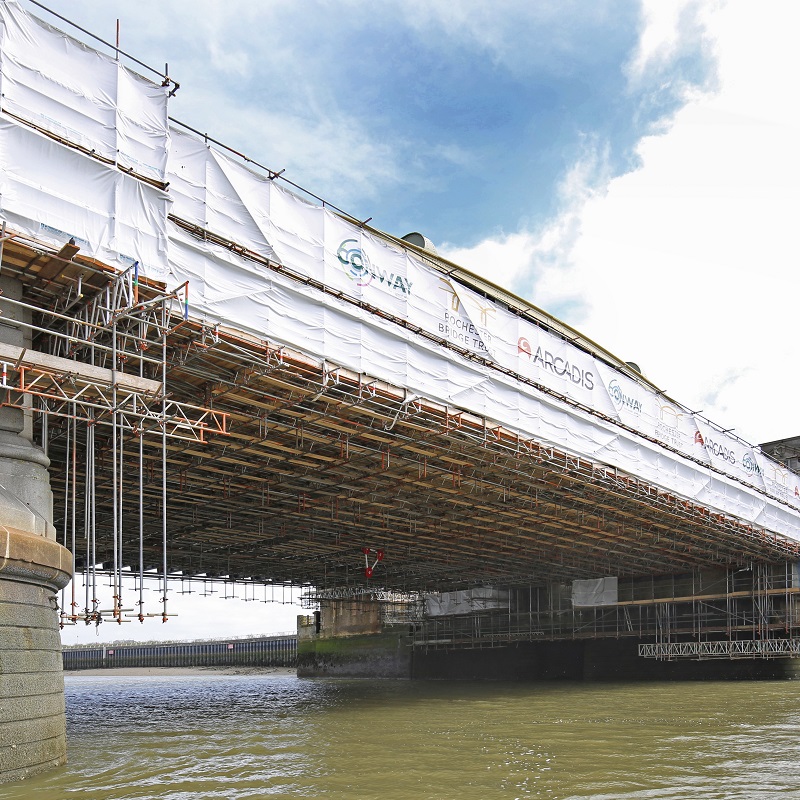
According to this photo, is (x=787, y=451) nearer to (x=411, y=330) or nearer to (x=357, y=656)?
(x=357, y=656)

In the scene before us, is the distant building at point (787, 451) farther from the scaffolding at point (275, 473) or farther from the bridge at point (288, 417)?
the scaffolding at point (275, 473)

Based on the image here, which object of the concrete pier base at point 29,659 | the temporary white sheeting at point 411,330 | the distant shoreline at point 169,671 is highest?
the temporary white sheeting at point 411,330

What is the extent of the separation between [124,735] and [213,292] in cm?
1162

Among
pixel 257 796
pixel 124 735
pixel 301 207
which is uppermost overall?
pixel 301 207

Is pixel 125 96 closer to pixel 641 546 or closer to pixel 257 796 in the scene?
pixel 257 796

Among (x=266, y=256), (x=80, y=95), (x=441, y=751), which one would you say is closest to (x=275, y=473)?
Answer: (x=266, y=256)

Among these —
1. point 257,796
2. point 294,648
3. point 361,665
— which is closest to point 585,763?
point 257,796

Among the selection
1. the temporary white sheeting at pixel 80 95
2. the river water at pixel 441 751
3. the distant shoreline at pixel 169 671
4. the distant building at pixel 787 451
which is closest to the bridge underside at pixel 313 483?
the temporary white sheeting at pixel 80 95

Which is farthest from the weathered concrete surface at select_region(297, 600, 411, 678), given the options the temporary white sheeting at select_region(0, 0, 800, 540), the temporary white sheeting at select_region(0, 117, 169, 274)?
the temporary white sheeting at select_region(0, 117, 169, 274)

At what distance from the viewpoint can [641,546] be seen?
141 feet

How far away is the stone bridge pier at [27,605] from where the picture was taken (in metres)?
13.5

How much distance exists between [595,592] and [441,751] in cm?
3551

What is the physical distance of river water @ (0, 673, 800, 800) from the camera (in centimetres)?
1379

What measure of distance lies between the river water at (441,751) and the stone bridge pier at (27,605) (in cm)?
60
